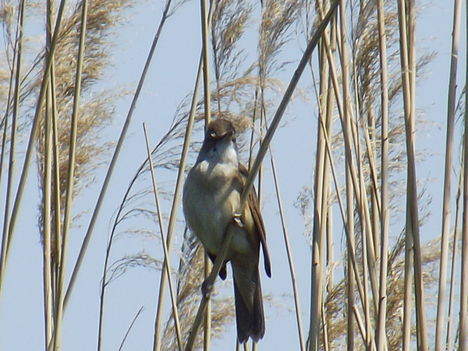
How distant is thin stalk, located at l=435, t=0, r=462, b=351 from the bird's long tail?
89cm

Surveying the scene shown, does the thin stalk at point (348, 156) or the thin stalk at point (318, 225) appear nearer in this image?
the thin stalk at point (348, 156)

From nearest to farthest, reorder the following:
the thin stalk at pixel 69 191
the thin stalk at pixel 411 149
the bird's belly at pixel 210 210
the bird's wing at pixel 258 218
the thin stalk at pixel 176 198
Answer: the thin stalk at pixel 411 149
the thin stalk at pixel 69 191
the thin stalk at pixel 176 198
the bird's belly at pixel 210 210
the bird's wing at pixel 258 218

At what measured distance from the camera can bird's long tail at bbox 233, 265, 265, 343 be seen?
131 inches

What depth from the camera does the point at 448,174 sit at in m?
2.49

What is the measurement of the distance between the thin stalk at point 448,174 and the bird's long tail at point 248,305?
0.89 metres

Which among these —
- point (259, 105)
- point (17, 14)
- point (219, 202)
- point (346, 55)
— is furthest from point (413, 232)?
point (17, 14)

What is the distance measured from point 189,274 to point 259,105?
2.35 ft

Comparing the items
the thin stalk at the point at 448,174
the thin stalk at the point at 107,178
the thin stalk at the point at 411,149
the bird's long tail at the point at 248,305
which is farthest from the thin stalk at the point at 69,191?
the thin stalk at the point at 448,174

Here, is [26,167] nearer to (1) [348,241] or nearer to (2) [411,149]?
(1) [348,241]

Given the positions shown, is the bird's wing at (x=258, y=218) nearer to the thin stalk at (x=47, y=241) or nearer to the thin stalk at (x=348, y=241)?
the thin stalk at (x=348, y=241)

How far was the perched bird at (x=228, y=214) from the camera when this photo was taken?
3.29 meters

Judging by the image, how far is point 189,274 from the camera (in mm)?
3525

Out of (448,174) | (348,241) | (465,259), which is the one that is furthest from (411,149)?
(348,241)

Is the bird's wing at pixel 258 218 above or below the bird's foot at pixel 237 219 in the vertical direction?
above
